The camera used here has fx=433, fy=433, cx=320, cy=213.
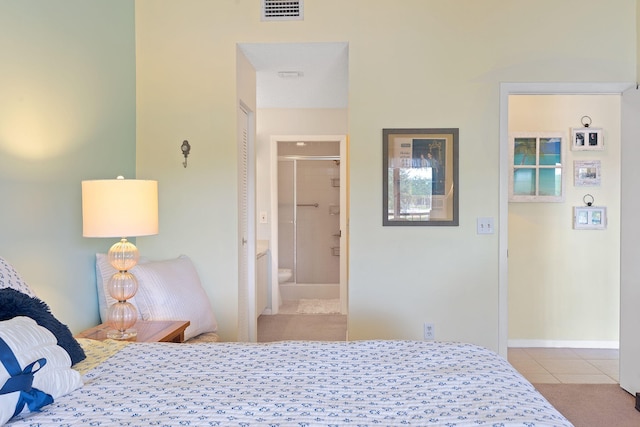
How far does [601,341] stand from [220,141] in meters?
3.63

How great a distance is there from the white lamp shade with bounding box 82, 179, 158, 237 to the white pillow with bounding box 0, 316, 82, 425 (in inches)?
32.6

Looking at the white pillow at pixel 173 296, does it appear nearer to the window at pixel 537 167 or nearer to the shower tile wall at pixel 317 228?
the window at pixel 537 167

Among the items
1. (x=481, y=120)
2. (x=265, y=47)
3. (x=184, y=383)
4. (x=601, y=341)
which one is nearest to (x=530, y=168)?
(x=481, y=120)

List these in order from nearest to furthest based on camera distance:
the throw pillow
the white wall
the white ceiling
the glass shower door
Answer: the throw pillow < the white wall < the white ceiling < the glass shower door

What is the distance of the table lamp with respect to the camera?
2.03 m

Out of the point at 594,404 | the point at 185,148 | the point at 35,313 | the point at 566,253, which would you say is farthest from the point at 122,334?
the point at 566,253

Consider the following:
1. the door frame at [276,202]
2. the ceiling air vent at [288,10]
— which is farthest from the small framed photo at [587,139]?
the ceiling air vent at [288,10]

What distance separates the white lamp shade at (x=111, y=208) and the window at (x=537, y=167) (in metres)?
3.09

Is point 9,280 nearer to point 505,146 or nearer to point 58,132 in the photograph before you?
point 58,132

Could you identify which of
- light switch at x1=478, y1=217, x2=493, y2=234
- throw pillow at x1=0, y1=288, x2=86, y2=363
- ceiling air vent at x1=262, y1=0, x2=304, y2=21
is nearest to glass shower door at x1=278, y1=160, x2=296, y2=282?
ceiling air vent at x1=262, y1=0, x2=304, y2=21

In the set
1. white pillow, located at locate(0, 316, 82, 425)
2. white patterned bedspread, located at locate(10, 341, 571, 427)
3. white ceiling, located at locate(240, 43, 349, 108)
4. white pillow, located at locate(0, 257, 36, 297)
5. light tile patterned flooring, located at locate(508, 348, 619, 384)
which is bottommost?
light tile patterned flooring, located at locate(508, 348, 619, 384)

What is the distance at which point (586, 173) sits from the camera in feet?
12.3

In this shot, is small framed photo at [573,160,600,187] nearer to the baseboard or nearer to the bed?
the baseboard

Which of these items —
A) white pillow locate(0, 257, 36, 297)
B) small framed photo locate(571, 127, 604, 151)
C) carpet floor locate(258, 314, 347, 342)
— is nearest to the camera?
white pillow locate(0, 257, 36, 297)
